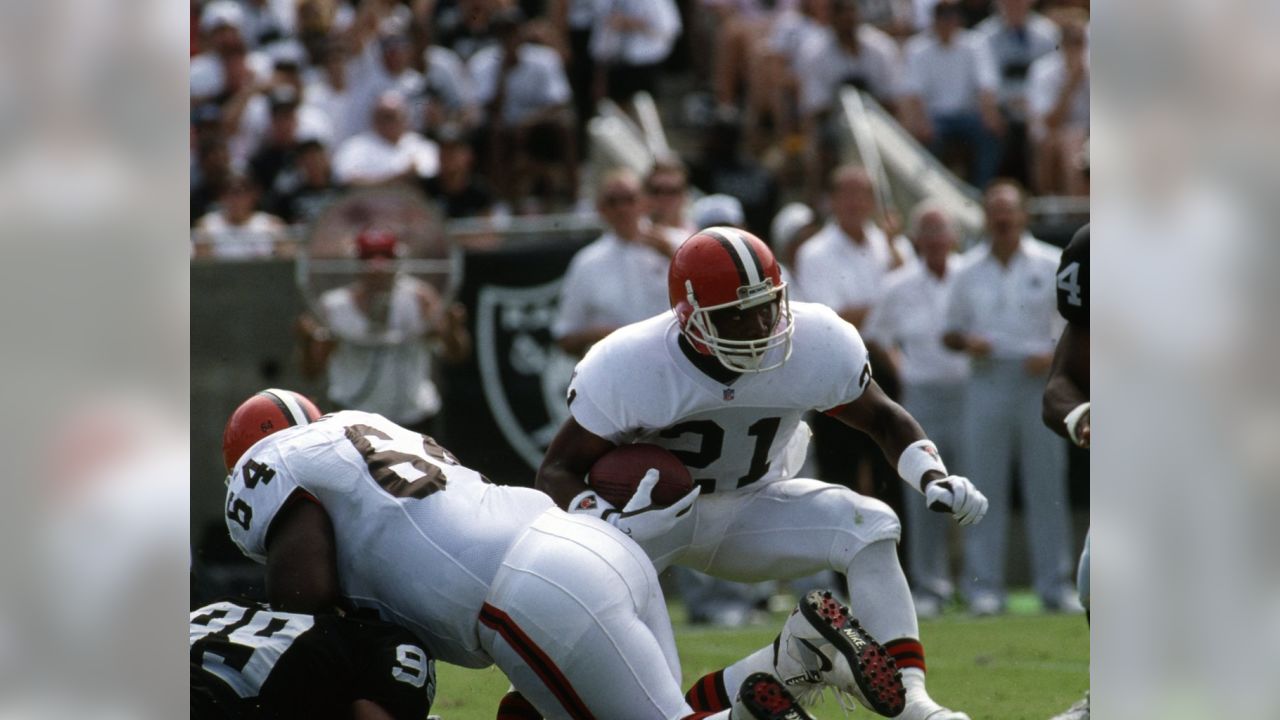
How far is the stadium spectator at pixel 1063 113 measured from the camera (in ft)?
29.9

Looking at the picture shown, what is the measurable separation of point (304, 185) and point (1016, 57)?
13.1 feet

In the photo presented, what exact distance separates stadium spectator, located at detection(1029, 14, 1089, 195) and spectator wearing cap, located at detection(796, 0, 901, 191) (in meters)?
0.88

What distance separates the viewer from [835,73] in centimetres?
962

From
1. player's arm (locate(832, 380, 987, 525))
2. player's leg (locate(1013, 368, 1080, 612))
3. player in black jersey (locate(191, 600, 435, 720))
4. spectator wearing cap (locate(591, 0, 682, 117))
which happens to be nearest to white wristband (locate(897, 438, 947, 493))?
player's arm (locate(832, 380, 987, 525))

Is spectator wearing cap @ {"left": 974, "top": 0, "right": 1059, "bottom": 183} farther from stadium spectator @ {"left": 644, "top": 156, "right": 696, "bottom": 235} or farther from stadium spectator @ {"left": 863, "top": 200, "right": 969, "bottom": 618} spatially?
stadium spectator @ {"left": 644, "top": 156, "right": 696, "bottom": 235}

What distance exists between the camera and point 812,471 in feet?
26.5

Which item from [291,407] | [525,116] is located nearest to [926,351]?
[525,116]

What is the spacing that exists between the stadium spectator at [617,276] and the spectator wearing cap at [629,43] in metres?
2.40

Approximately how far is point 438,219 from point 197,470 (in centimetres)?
167

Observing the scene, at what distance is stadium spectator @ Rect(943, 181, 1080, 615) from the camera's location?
305 inches

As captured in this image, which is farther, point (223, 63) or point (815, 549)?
point (223, 63)

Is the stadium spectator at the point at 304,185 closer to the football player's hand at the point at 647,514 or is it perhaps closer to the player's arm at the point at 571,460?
the player's arm at the point at 571,460

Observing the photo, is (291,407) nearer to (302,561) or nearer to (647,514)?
(302,561)
